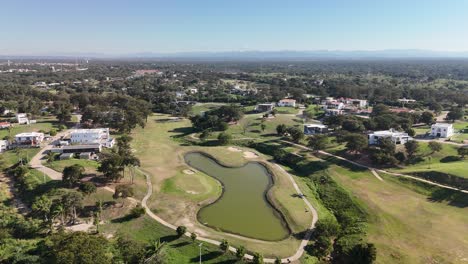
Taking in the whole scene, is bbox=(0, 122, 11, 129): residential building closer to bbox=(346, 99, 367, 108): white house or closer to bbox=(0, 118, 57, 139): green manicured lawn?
bbox=(0, 118, 57, 139): green manicured lawn

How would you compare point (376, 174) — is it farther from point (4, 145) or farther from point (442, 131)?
point (4, 145)

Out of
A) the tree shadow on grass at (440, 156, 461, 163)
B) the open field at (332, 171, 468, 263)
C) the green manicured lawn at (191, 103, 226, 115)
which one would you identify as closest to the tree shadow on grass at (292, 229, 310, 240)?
the open field at (332, 171, 468, 263)

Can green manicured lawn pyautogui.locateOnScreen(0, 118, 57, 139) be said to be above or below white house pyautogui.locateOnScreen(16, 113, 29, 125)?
below

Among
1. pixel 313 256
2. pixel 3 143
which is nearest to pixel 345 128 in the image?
pixel 313 256

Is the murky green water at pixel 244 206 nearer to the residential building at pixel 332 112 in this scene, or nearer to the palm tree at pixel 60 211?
the palm tree at pixel 60 211

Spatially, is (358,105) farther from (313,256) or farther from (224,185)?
(313,256)

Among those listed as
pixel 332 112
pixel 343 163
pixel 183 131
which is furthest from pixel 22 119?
pixel 332 112
